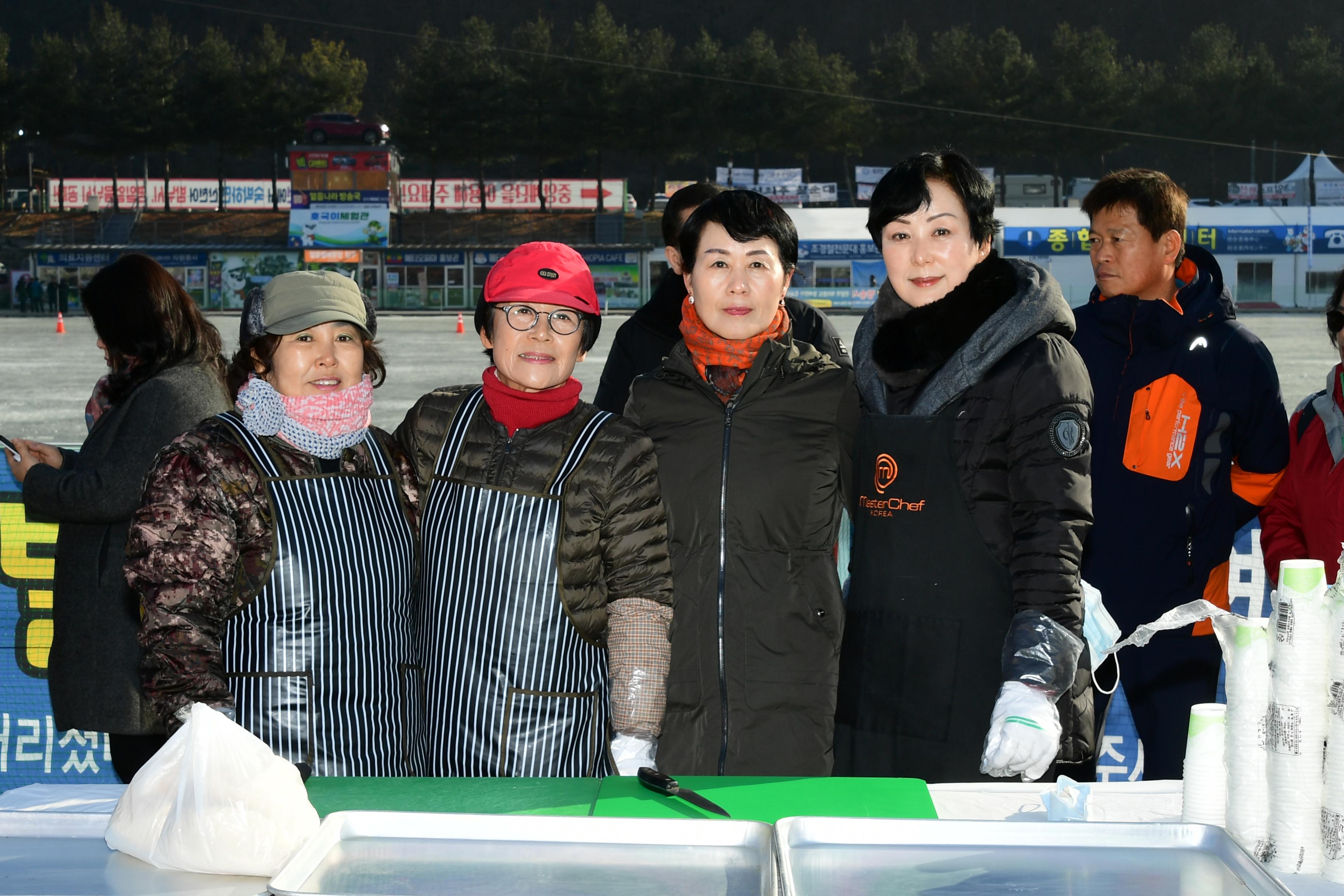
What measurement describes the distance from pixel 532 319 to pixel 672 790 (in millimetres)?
991

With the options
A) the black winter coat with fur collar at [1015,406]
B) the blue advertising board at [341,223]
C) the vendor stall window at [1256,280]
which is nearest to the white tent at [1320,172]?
the vendor stall window at [1256,280]

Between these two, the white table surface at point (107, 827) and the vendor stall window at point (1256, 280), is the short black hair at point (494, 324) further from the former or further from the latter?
the vendor stall window at point (1256, 280)

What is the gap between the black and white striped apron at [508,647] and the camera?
7.47 ft

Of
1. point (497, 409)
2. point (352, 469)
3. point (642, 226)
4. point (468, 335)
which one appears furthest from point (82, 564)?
point (642, 226)

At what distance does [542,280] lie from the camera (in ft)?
7.77

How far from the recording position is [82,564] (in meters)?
3.17

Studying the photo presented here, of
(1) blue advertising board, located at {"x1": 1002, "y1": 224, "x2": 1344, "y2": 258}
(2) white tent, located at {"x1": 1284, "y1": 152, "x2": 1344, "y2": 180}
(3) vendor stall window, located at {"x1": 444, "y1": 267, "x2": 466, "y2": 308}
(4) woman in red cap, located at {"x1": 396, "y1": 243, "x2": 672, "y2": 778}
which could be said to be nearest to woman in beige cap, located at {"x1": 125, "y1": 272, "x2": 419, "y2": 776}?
(4) woman in red cap, located at {"x1": 396, "y1": 243, "x2": 672, "y2": 778}

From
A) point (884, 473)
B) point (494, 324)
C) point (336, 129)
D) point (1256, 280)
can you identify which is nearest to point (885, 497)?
point (884, 473)

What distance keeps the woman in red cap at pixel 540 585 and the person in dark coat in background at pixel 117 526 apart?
3.75 ft

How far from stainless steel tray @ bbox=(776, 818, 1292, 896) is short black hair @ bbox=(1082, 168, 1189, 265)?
2297mm

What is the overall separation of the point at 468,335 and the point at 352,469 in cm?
2631

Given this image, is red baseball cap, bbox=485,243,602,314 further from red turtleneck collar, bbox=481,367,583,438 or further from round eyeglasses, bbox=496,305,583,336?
red turtleneck collar, bbox=481,367,583,438

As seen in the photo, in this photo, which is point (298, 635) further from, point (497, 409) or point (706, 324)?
point (706, 324)

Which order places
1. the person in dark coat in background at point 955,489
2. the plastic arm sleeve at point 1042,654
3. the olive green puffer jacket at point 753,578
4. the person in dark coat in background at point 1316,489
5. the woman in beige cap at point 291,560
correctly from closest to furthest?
the plastic arm sleeve at point 1042,654
the woman in beige cap at point 291,560
the person in dark coat in background at point 955,489
the olive green puffer jacket at point 753,578
the person in dark coat in background at point 1316,489
